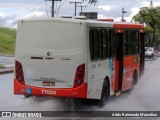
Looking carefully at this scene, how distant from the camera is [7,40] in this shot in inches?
3194

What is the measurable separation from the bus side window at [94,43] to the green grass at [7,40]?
56.8m

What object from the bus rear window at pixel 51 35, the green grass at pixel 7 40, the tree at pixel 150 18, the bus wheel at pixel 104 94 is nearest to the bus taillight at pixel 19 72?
the bus rear window at pixel 51 35

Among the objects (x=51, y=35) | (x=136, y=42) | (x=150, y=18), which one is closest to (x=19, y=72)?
(x=51, y=35)

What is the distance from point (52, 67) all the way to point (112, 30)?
3.25m

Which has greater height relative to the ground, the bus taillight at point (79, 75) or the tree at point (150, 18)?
the bus taillight at point (79, 75)

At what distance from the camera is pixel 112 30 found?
15.3m

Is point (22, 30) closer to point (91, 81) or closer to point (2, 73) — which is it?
point (91, 81)

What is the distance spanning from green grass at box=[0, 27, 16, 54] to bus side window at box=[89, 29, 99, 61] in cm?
5684

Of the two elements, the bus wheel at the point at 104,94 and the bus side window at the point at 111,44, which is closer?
the bus wheel at the point at 104,94

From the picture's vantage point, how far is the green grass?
242ft

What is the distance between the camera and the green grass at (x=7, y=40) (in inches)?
2906

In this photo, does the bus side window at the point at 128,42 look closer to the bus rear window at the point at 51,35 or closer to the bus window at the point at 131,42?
the bus window at the point at 131,42

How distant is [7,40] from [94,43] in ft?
226

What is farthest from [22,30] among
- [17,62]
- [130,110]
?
[130,110]
